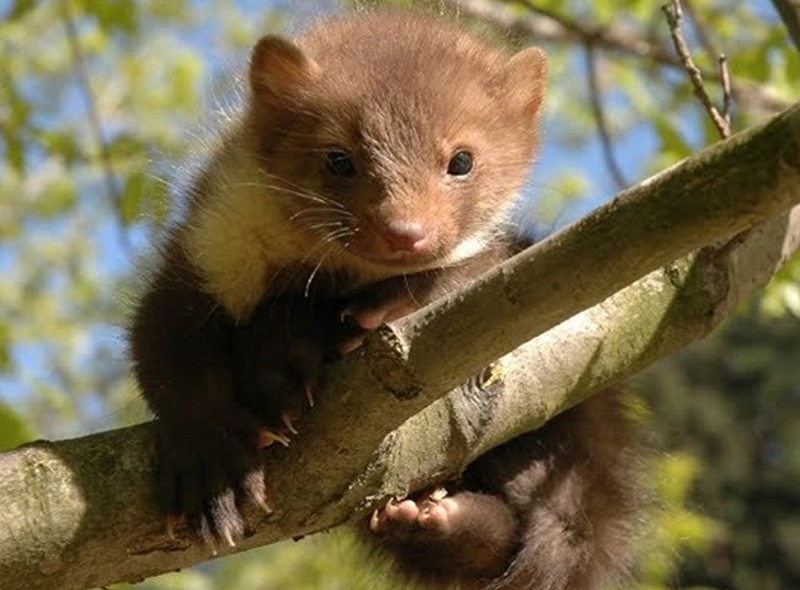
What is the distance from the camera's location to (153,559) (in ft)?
7.64

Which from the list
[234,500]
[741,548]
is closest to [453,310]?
[234,500]

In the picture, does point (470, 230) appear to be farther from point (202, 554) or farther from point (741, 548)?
point (741, 548)

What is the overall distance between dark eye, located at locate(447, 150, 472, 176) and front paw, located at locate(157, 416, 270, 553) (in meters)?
0.69

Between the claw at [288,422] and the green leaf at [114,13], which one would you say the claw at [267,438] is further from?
the green leaf at [114,13]

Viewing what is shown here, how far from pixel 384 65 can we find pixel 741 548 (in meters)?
12.7

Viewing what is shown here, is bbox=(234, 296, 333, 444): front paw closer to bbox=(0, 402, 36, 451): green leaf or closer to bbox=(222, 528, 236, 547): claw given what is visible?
bbox=(222, 528, 236, 547): claw

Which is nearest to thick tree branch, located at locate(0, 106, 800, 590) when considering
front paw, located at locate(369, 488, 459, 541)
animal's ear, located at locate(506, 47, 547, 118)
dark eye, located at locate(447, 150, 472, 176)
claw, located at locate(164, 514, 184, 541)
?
claw, located at locate(164, 514, 184, 541)

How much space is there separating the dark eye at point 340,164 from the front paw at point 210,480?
54 cm

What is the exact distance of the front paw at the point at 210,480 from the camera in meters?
2.30

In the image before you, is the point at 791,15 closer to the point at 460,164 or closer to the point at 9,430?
the point at 460,164

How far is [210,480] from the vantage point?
2406 mm

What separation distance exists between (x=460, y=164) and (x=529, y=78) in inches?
18.3

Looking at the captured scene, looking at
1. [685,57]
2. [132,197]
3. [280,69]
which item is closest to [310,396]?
[280,69]

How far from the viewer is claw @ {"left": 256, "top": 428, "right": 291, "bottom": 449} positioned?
2.40 metres
